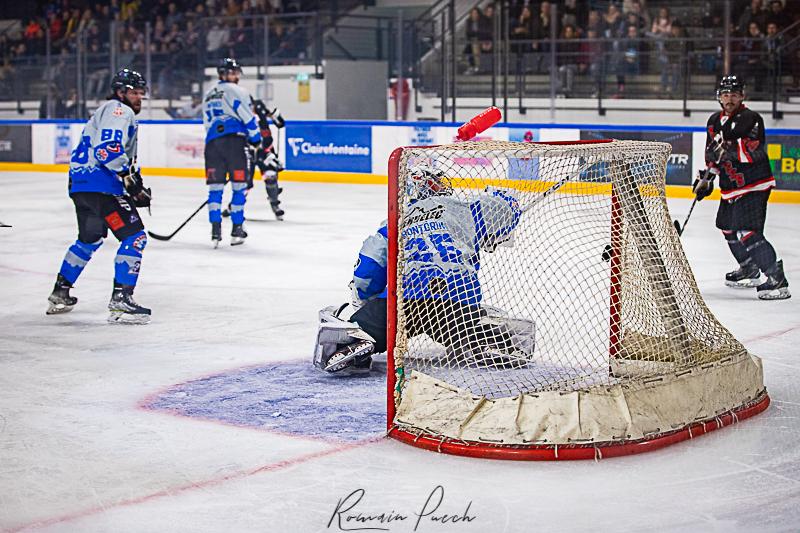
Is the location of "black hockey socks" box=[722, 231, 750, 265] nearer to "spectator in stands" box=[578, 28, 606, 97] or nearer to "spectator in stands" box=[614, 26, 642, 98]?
→ "spectator in stands" box=[614, 26, 642, 98]

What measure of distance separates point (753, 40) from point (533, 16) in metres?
3.16

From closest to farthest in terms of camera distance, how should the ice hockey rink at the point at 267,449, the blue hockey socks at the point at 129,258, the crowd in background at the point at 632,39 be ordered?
the ice hockey rink at the point at 267,449
the blue hockey socks at the point at 129,258
the crowd in background at the point at 632,39

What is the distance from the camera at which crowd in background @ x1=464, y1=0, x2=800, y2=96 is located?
14.2 m

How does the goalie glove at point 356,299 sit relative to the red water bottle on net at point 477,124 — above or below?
below

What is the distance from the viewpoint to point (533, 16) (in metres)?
16.1

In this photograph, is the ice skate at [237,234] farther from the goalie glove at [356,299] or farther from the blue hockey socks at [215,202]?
the goalie glove at [356,299]

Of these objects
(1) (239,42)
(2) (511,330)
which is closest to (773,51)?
(1) (239,42)

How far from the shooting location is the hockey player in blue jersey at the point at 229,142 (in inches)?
371

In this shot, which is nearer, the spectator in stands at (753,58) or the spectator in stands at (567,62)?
the spectator in stands at (753,58)

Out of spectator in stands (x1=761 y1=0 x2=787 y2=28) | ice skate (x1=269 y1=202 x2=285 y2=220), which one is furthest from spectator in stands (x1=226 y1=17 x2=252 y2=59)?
spectator in stands (x1=761 y1=0 x2=787 y2=28)

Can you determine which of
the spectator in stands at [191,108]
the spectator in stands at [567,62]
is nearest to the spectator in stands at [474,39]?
the spectator in stands at [567,62]

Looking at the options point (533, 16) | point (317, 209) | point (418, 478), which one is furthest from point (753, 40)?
point (418, 478)

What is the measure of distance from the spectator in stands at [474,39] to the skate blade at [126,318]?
1056 centimetres

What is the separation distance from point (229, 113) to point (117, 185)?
135 inches
